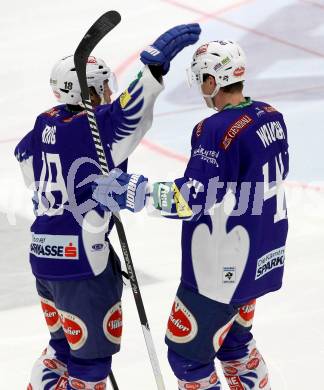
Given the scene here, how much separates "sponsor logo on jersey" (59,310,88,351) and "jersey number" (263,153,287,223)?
2.92 feet

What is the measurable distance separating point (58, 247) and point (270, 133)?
0.97 metres

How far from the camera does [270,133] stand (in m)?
4.18

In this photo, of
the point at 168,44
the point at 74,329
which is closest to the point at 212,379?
the point at 74,329

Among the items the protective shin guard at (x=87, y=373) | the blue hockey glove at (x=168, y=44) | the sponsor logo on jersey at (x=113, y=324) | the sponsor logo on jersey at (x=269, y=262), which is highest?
the blue hockey glove at (x=168, y=44)

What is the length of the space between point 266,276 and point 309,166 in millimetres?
3560

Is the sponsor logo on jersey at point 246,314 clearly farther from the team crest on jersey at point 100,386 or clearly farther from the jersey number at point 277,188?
the team crest on jersey at point 100,386

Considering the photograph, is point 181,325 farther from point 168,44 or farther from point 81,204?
point 168,44

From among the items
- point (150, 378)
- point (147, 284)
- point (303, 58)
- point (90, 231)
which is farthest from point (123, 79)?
A: point (90, 231)

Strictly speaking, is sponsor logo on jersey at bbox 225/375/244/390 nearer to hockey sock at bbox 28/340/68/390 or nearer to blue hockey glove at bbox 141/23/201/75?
hockey sock at bbox 28/340/68/390

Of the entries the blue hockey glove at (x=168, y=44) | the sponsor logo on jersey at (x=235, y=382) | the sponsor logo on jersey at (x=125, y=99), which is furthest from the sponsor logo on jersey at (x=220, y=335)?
the blue hockey glove at (x=168, y=44)

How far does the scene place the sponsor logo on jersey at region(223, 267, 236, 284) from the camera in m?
4.25

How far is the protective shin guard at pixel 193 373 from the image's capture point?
14.3ft

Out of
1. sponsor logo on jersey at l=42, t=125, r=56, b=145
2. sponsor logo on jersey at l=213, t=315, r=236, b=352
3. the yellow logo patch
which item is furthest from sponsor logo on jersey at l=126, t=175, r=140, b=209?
sponsor logo on jersey at l=213, t=315, r=236, b=352

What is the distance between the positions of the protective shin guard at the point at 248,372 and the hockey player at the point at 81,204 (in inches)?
20.6
